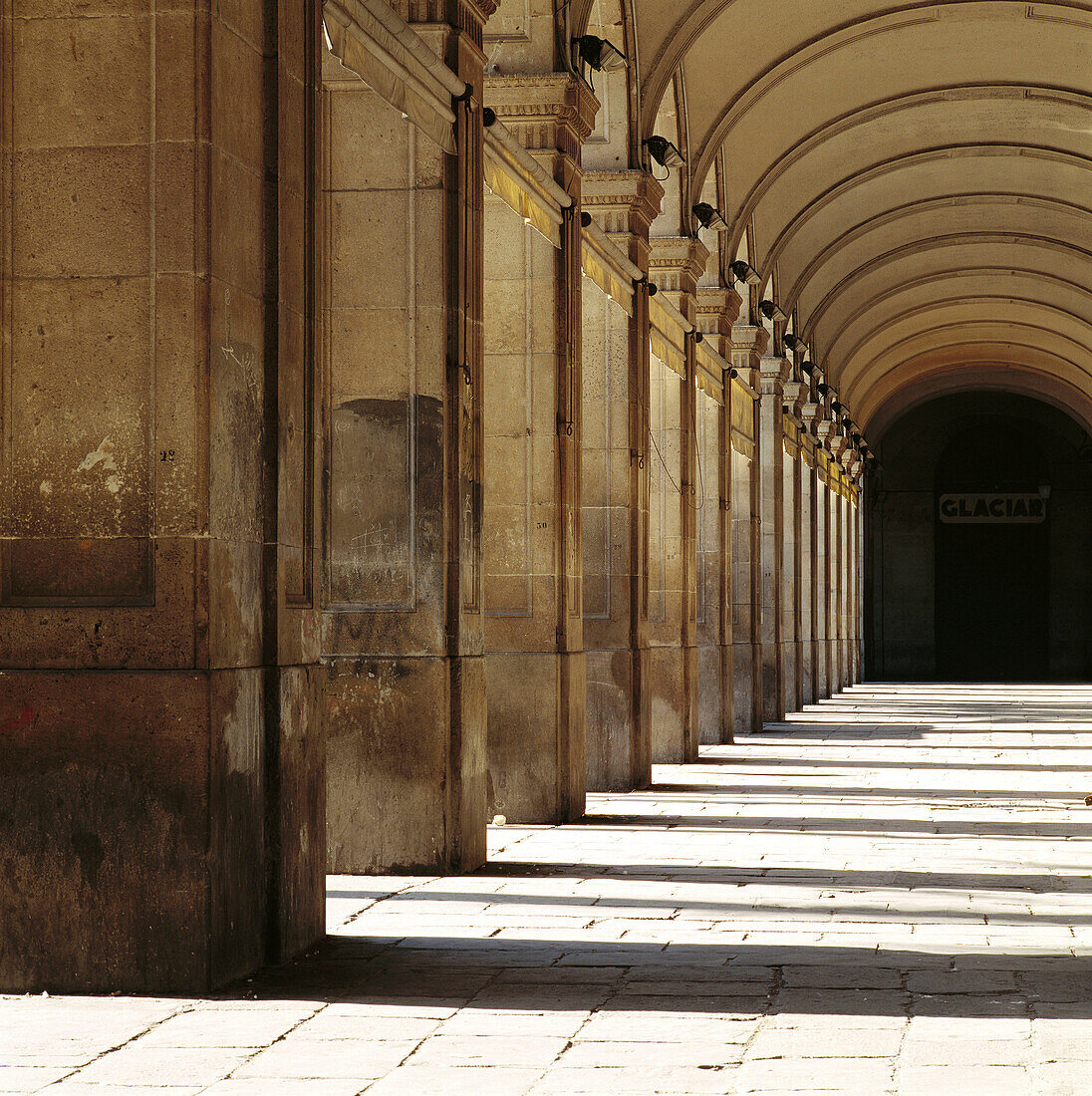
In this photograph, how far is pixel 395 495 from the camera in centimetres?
898

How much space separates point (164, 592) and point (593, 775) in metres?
8.19

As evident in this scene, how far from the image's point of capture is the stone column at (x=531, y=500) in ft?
36.6

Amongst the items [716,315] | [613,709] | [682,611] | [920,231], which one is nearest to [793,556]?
[920,231]

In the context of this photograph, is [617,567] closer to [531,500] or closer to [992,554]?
[531,500]

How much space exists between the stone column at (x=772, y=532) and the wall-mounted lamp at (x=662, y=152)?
9009 millimetres

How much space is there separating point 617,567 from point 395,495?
481cm

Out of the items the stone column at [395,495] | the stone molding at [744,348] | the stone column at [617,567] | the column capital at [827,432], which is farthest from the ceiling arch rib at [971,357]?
the stone column at [395,495]

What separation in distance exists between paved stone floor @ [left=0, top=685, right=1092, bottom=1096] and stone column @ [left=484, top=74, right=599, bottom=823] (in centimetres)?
45

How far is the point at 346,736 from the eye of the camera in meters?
8.94

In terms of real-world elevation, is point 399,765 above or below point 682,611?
below

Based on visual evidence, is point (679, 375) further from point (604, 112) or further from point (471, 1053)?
point (471, 1053)

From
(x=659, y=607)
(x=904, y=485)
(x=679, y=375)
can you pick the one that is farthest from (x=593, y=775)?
(x=904, y=485)

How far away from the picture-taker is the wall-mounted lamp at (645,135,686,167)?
14094mm

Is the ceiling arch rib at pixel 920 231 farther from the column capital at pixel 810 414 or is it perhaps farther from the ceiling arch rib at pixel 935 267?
the column capital at pixel 810 414
